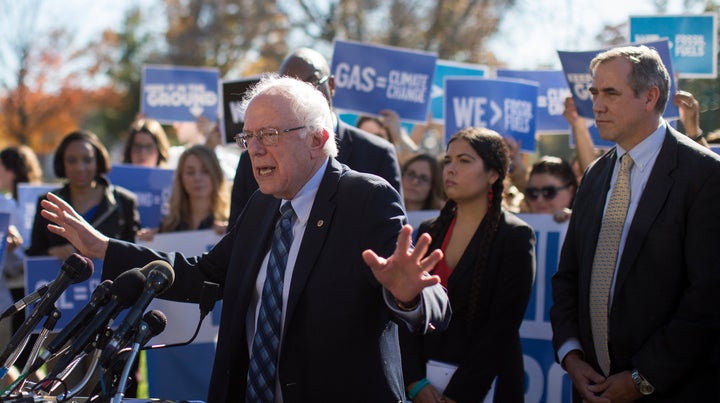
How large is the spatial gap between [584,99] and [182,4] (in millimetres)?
30268

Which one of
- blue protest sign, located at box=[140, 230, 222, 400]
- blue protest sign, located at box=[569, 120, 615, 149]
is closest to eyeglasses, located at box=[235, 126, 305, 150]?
blue protest sign, located at box=[140, 230, 222, 400]

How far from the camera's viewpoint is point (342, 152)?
4820 millimetres

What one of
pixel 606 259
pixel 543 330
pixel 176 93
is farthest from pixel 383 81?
pixel 606 259

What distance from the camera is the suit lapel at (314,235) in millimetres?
3365

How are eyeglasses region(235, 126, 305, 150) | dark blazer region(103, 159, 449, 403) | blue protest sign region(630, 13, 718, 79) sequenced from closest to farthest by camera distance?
dark blazer region(103, 159, 449, 403)
eyeglasses region(235, 126, 305, 150)
blue protest sign region(630, 13, 718, 79)

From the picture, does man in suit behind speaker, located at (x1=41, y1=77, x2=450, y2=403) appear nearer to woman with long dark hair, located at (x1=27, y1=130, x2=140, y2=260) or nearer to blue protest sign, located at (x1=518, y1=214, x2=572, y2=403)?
blue protest sign, located at (x1=518, y1=214, x2=572, y2=403)

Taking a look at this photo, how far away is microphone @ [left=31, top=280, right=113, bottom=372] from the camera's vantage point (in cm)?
288

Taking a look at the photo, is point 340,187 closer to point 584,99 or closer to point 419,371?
point 419,371

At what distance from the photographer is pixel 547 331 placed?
6031 millimetres

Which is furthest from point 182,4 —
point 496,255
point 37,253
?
point 496,255

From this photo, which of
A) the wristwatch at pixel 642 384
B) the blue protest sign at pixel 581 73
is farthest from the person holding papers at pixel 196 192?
the wristwatch at pixel 642 384

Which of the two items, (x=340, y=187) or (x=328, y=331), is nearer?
(x=328, y=331)

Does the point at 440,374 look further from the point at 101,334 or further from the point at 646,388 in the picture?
the point at 101,334

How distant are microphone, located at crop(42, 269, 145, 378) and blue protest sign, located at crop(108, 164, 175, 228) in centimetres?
532
